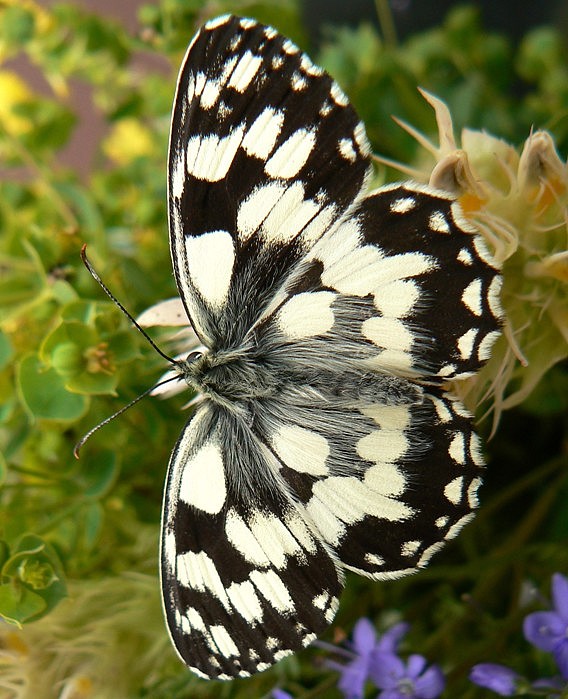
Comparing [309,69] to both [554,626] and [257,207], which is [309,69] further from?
[554,626]

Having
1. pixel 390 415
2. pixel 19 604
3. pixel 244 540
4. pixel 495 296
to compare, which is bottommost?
pixel 19 604

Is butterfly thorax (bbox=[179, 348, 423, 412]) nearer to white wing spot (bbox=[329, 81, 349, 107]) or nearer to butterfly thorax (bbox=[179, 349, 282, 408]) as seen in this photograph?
butterfly thorax (bbox=[179, 349, 282, 408])

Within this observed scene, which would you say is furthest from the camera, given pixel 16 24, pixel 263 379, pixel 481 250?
pixel 16 24

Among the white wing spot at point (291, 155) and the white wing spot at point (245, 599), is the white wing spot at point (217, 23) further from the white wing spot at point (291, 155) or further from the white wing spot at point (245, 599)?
the white wing spot at point (245, 599)

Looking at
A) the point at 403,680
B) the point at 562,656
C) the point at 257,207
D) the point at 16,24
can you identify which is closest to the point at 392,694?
the point at 403,680

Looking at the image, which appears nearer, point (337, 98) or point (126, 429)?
point (337, 98)

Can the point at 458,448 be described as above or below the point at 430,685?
above
